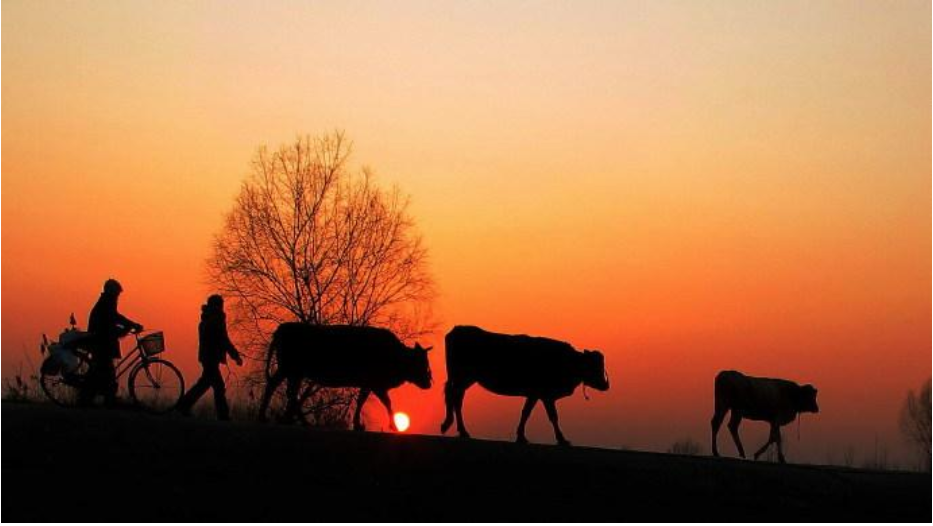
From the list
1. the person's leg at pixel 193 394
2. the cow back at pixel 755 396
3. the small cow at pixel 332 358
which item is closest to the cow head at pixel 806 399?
the cow back at pixel 755 396

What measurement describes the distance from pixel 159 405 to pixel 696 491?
468 inches

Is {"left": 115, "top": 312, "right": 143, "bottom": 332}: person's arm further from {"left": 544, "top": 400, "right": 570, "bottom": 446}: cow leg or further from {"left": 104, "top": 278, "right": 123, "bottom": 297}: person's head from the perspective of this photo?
{"left": 544, "top": 400, "right": 570, "bottom": 446}: cow leg

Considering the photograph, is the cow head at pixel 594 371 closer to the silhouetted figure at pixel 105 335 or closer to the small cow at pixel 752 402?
the small cow at pixel 752 402

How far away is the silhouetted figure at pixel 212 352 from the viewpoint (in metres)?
28.3

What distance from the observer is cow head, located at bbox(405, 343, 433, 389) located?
31875 mm

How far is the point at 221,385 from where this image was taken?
2847cm

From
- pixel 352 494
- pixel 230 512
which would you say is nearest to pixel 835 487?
pixel 352 494

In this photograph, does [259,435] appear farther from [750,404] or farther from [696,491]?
[750,404]

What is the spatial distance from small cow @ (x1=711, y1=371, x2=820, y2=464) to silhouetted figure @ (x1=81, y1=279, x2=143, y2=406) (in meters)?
14.2

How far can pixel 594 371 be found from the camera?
32.9 meters

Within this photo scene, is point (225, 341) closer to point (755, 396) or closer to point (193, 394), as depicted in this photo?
point (193, 394)

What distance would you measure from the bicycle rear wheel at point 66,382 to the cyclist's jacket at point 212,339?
215 centimetres

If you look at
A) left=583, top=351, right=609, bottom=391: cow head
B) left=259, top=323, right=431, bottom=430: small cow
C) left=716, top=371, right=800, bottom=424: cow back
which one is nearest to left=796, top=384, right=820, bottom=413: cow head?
left=716, top=371, right=800, bottom=424: cow back

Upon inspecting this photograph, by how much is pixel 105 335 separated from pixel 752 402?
52.8 ft
